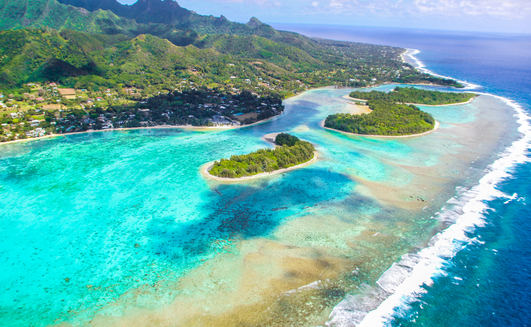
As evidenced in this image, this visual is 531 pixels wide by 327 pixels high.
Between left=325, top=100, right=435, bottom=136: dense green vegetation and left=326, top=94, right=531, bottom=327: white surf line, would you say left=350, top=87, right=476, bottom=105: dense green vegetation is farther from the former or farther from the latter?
left=326, top=94, right=531, bottom=327: white surf line

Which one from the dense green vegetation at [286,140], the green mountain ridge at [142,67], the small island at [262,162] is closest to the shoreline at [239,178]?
the small island at [262,162]

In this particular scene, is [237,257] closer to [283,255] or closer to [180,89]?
[283,255]

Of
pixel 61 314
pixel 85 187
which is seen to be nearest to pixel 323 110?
pixel 85 187

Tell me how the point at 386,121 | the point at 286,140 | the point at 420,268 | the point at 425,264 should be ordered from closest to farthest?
the point at 420,268, the point at 425,264, the point at 286,140, the point at 386,121

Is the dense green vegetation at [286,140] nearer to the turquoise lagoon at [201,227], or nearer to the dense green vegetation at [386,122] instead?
the turquoise lagoon at [201,227]

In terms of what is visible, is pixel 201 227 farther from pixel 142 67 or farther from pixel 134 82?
pixel 142 67

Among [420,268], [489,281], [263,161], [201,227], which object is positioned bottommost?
[489,281]

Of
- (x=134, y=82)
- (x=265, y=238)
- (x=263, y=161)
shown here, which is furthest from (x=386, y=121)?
(x=134, y=82)
